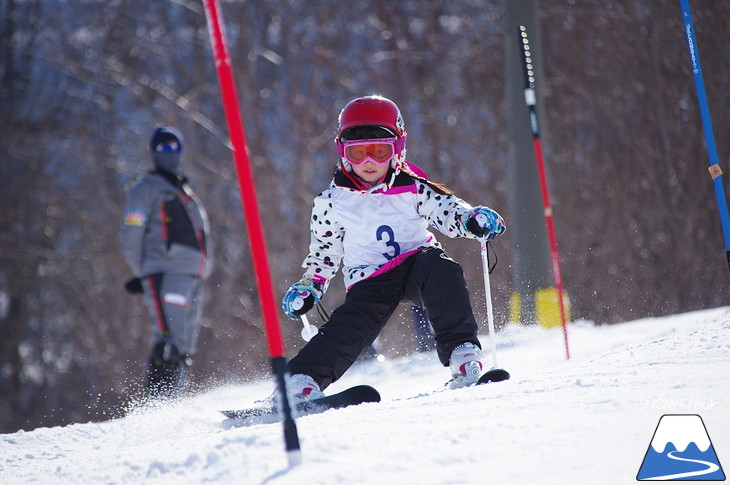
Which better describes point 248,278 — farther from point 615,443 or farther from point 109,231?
point 615,443

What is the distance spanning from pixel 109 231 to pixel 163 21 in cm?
398

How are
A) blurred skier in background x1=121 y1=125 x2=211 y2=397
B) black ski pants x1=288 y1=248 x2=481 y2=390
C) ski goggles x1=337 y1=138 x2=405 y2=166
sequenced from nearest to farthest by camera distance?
black ski pants x1=288 y1=248 x2=481 y2=390, ski goggles x1=337 y1=138 x2=405 y2=166, blurred skier in background x1=121 y1=125 x2=211 y2=397

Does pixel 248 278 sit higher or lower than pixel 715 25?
lower

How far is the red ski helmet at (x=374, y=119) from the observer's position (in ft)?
12.9

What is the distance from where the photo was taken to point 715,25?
31.0 feet

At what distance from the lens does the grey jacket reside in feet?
17.9

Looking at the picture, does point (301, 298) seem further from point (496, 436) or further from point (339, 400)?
point (496, 436)

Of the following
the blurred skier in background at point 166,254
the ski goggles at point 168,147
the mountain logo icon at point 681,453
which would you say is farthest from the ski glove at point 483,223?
the ski goggles at point 168,147

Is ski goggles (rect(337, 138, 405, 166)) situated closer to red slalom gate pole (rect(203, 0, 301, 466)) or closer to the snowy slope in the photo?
the snowy slope

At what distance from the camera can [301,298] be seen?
393cm

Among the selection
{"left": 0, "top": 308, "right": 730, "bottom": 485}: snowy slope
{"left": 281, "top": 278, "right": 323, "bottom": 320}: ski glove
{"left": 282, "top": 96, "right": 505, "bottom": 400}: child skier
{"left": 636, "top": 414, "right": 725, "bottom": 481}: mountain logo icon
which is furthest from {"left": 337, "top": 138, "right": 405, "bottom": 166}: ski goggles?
{"left": 636, "top": 414, "right": 725, "bottom": 481}: mountain logo icon

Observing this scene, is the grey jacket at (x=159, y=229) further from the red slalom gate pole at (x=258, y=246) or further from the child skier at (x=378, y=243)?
the red slalom gate pole at (x=258, y=246)

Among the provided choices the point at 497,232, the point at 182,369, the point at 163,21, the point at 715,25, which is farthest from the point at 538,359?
the point at 163,21

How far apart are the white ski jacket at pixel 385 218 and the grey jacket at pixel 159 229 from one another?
1749 millimetres
